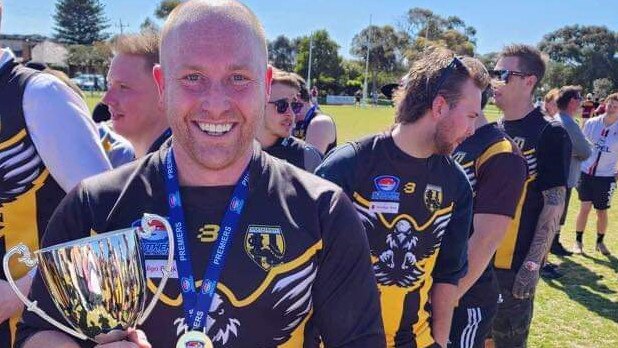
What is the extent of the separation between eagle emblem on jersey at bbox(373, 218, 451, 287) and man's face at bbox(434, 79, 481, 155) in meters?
0.40

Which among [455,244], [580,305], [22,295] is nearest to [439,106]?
[455,244]

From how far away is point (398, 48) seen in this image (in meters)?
78.4

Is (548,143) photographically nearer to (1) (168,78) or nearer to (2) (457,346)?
(2) (457,346)

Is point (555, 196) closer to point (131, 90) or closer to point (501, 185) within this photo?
point (501, 185)

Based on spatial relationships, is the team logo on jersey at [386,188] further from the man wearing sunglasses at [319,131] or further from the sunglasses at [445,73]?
the man wearing sunglasses at [319,131]

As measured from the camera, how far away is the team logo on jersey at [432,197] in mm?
2527

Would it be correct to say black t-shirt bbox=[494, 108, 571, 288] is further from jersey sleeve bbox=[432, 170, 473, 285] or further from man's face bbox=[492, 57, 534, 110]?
jersey sleeve bbox=[432, 170, 473, 285]

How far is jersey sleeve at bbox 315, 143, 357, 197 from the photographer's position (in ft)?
8.20

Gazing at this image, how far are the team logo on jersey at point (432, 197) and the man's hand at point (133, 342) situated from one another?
149cm


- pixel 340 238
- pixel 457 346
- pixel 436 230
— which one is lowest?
pixel 457 346

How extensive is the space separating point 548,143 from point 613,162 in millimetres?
5575

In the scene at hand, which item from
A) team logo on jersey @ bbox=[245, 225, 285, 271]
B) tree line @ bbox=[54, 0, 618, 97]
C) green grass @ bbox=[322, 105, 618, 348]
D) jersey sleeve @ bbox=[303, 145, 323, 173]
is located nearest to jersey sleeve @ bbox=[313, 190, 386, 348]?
team logo on jersey @ bbox=[245, 225, 285, 271]

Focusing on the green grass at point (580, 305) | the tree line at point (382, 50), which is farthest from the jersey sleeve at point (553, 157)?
the tree line at point (382, 50)

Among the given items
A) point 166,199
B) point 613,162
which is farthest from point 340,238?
point 613,162
